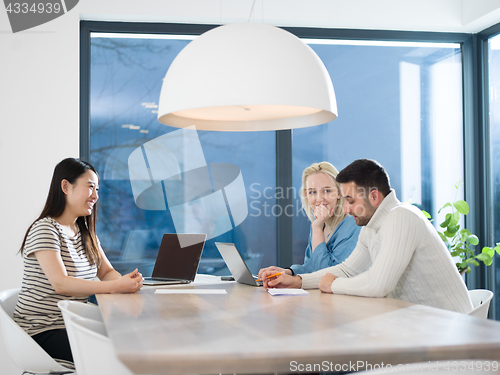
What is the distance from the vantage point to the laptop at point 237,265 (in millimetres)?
2459

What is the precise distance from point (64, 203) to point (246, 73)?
139 cm

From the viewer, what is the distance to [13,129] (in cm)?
337

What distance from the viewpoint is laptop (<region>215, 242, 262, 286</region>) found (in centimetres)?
246

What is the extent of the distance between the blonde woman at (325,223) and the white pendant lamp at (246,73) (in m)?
1.24

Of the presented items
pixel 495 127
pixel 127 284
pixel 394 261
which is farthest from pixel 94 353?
pixel 495 127

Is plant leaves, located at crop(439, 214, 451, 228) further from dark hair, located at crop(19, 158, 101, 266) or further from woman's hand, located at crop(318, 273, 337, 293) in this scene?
dark hair, located at crop(19, 158, 101, 266)

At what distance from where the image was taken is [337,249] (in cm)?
277

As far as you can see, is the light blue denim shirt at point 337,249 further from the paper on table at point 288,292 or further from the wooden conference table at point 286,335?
the wooden conference table at point 286,335

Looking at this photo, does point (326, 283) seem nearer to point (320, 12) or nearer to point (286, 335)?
point (286, 335)

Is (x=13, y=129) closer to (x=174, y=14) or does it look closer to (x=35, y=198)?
(x=35, y=198)

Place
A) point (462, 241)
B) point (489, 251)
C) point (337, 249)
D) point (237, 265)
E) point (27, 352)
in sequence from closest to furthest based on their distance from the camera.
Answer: point (27, 352)
point (237, 265)
point (337, 249)
point (489, 251)
point (462, 241)

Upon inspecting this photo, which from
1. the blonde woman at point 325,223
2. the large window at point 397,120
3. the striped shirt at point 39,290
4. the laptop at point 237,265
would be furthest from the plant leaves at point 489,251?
the striped shirt at point 39,290

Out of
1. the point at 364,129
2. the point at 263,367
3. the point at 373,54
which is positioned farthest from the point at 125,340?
the point at 373,54

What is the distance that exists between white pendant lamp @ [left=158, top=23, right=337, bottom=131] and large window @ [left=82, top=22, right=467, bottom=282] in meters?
2.04
